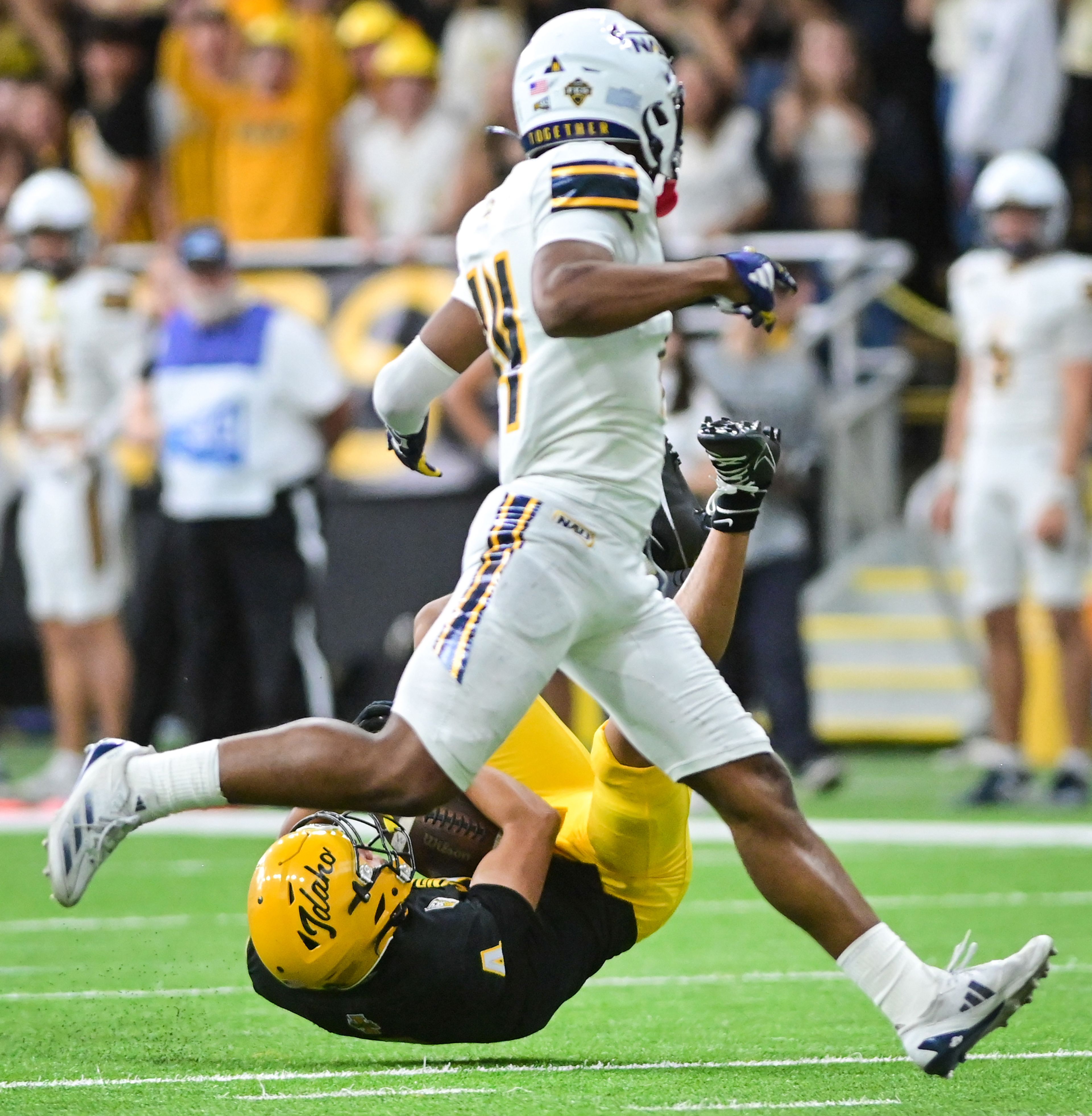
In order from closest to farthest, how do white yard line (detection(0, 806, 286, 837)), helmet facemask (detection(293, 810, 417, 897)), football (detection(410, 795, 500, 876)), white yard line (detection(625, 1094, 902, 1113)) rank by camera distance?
white yard line (detection(625, 1094, 902, 1113))
helmet facemask (detection(293, 810, 417, 897))
football (detection(410, 795, 500, 876))
white yard line (detection(0, 806, 286, 837))

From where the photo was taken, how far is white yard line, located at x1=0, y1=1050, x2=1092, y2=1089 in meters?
4.39

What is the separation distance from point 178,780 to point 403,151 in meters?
8.59

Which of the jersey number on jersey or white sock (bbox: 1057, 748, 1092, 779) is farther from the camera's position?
white sock (bbox: 1057, 748, 1092, 779)

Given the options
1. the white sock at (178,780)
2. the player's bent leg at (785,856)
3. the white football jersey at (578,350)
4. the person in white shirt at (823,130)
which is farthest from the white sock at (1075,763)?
the white sock at (178,780)

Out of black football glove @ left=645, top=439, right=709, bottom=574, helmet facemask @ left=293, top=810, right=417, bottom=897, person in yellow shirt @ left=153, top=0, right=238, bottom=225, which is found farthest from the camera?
person in yellow shirt @ left=153, top=0, right=238, bottom=225

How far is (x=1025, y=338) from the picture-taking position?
9.79 m

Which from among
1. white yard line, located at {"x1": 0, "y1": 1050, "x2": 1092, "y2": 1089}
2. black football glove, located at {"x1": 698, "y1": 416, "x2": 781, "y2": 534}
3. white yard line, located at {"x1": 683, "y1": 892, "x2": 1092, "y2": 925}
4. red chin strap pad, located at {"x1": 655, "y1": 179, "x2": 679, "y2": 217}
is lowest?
white yard line, located at {"x1": 683, "y1": 892, "x2": 1092, "y2": 925}

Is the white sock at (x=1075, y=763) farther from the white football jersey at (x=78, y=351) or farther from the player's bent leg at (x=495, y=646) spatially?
the player's bent leg at (x=495, y=646)

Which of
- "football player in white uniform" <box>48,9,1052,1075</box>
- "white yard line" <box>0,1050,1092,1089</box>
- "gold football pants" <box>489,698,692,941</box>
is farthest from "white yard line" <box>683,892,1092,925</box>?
"football player in white uniform" <box>48,9,1052,1075</box>

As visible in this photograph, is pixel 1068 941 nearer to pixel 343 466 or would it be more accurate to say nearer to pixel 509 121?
pixel 343 466

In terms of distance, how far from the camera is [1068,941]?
247 inches

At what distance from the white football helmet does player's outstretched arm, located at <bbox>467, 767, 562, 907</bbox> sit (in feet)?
4.28

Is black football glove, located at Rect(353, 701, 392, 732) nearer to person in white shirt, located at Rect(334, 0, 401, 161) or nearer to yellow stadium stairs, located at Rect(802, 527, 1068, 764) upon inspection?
yellow stadium stairs, located at Rect(802, 527, 1068, 764)

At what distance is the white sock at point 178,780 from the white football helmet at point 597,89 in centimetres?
137
